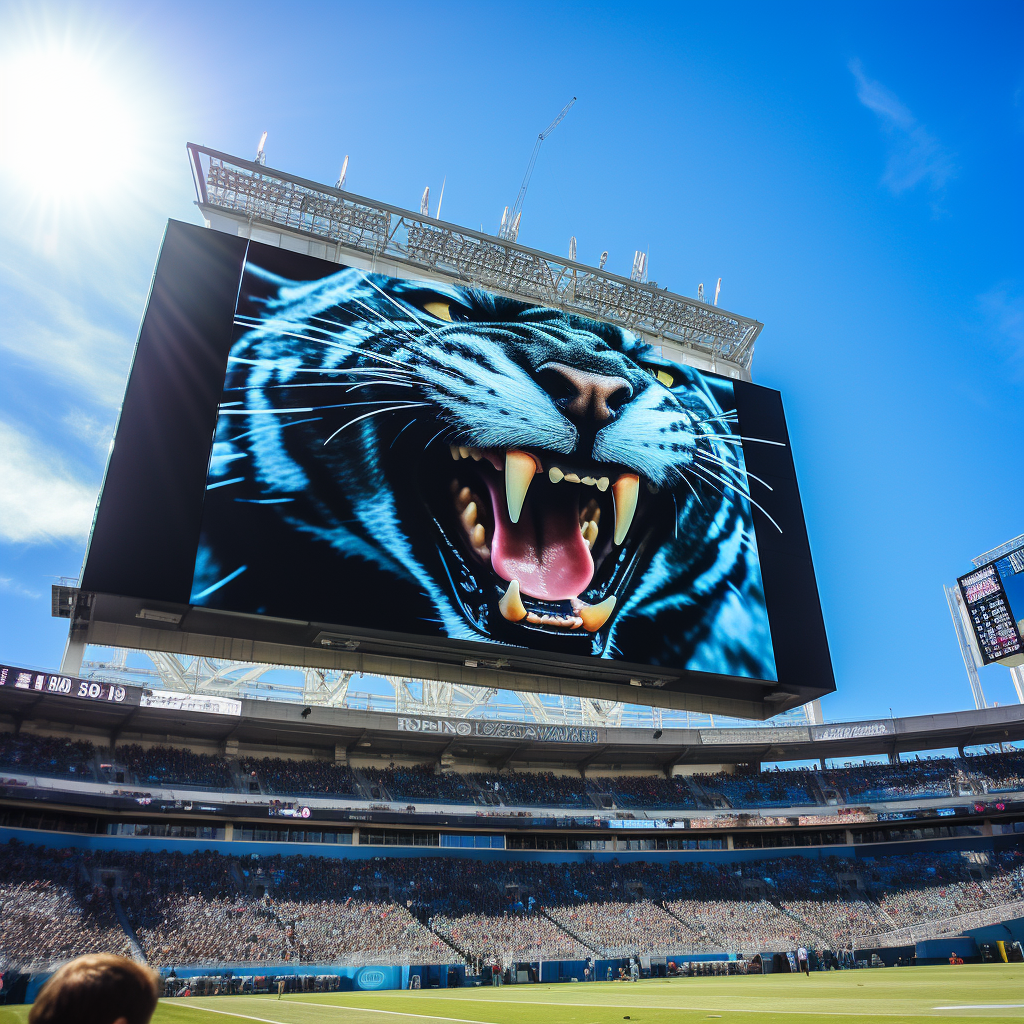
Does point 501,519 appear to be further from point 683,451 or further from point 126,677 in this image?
point 126,677

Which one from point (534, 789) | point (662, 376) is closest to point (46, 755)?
point (534, 789)

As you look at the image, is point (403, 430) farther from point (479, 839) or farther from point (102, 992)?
point (479, 839)

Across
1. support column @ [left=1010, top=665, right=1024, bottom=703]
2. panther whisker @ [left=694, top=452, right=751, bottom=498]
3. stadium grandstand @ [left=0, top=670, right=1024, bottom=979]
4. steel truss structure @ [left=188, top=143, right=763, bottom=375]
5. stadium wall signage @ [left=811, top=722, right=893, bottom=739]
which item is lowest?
stadium grandstand @ [left=0, top=670, right=1024, bottom=979]

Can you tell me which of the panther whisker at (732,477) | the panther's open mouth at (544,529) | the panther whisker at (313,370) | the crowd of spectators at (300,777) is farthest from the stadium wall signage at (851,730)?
the panther whisker at (313,370)

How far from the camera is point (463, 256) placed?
31.6 metres

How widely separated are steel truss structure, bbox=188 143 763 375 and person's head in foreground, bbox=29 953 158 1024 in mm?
30573

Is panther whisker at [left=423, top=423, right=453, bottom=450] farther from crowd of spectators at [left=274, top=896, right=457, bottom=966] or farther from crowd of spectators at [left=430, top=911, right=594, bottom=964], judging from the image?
crowd of spectators at [left=430, top=911, right=594, bottom=964]

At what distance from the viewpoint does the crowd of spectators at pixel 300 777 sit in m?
33.9

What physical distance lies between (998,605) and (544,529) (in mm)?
25023

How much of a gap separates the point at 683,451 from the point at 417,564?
1130 centimetres

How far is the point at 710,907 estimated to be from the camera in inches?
1436

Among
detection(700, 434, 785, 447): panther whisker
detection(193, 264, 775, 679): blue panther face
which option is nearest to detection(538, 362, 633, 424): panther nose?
detection(193, 264, 775, 679): blue panther face

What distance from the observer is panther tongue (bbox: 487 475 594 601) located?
2338 cm

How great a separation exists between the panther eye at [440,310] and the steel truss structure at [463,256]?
5140mm
